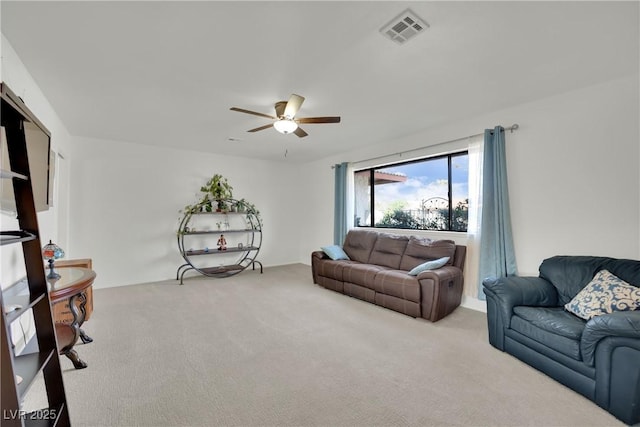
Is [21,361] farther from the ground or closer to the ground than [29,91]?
closer to the ground

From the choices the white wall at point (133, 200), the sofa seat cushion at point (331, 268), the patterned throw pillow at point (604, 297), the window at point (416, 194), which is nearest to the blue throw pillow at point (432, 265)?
the window at point (416, 194)

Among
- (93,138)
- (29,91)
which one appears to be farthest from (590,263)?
(93,138)

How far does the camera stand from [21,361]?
4.33 feet

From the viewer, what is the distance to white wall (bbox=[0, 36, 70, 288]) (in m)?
2.01


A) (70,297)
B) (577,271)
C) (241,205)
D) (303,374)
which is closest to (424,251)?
(577,271)

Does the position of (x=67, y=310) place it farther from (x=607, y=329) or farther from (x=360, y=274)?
(x=607, y=329)

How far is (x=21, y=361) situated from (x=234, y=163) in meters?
4.96

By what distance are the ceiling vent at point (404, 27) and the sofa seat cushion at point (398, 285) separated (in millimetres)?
2488

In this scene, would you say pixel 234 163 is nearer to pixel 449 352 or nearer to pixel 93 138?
pixel 93 138

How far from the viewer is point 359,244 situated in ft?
15.8

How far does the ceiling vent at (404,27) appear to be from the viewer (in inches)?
70.2

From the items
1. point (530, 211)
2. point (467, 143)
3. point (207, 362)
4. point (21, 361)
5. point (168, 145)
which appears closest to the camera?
point (21, 361)

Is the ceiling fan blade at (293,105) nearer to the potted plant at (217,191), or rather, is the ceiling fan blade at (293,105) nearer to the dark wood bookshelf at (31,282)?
the dark wood bookshelf at (31,282)

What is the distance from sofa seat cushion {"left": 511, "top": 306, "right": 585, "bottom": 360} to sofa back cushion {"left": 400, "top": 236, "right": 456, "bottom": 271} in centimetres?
128
